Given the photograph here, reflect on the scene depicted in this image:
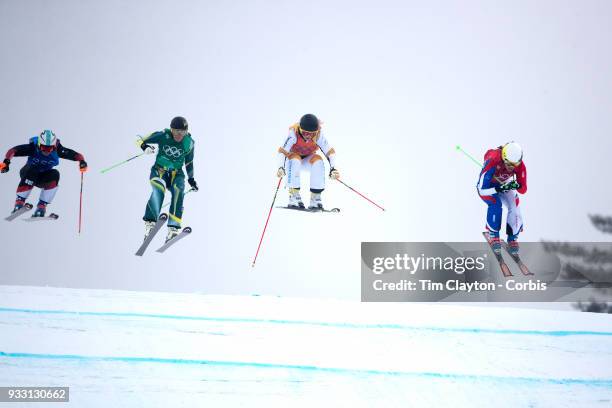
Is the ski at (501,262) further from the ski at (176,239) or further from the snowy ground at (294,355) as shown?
the ski at (176,239)

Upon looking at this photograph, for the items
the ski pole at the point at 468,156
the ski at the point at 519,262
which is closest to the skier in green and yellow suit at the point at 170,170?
the ski pole at the point at 468,156

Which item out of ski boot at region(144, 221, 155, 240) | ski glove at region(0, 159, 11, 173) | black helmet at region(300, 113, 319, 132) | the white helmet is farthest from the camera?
ski glove at region(0, 159, 11, 173)

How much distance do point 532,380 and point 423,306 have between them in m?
2.20

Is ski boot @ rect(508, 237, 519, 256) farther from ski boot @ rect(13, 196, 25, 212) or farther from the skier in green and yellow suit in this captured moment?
ski boot @ rect(13, 196, 25, 212)

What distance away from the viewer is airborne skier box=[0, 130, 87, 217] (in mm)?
4648

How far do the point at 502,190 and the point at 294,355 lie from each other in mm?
2293

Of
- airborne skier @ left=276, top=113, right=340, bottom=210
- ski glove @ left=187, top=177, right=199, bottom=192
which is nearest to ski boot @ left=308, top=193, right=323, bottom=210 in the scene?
airborne skier @ left=276, top=113, right=340, bottom=210

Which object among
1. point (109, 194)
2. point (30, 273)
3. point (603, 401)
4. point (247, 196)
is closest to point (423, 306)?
point (247, 196)

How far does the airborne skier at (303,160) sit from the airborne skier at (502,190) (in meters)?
1.12

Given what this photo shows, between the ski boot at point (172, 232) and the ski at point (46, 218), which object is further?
the ski at point (46, 218)

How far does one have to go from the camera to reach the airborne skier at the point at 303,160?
4.24m

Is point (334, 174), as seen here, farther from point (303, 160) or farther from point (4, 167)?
point (4, 167)

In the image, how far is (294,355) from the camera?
8.25 feet

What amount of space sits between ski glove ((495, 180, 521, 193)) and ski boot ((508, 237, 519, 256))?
0.36m
